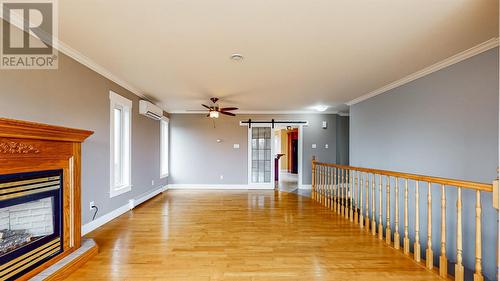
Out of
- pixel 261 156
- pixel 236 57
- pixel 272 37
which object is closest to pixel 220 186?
pixel 261 156

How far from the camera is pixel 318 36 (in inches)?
99.7

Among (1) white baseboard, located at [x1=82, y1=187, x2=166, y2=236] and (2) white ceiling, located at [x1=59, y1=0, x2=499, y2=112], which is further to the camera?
(1) white baseboard, located at [x1=82, y1=187, x2=166, y2=236]

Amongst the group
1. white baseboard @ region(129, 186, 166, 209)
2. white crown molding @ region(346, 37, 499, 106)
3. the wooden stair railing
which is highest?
white crown molding @ region(346, 37, 499, 106)

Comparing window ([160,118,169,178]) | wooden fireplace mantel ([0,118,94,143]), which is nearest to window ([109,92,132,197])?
wooden fireplace mantel ([0,118,94,143])

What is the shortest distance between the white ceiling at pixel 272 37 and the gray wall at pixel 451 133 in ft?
1.20

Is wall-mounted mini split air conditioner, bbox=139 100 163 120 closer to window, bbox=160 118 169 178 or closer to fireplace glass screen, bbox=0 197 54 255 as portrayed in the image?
window, bbox=160 118 169 178

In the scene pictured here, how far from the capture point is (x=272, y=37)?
255 cm

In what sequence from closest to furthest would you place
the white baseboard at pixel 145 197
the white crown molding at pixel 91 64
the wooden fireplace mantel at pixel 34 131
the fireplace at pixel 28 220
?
the wooden fireplace mantel at pixel 34 131 < the fireplace at pixel 28 220 < the white crown molding at pixel 91 64 < the white baseboard at pixel 145 197

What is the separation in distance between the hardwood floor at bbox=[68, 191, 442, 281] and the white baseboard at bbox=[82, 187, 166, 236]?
0.12 metres

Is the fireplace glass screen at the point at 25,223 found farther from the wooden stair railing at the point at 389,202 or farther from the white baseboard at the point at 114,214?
the wooden stair railing at the point at 389,202

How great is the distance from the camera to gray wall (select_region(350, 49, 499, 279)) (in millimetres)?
2752

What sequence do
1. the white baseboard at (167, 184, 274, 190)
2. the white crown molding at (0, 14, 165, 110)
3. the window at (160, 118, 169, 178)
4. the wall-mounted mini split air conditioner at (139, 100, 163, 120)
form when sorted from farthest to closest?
the white baseboard at (167, 184, 274, 190), the window at (160, 118, 169, 178), the wall-mounted mini split air conditioner at (139, 100, 163, 120), the white crown molding at (0, 14, 165, 110)
